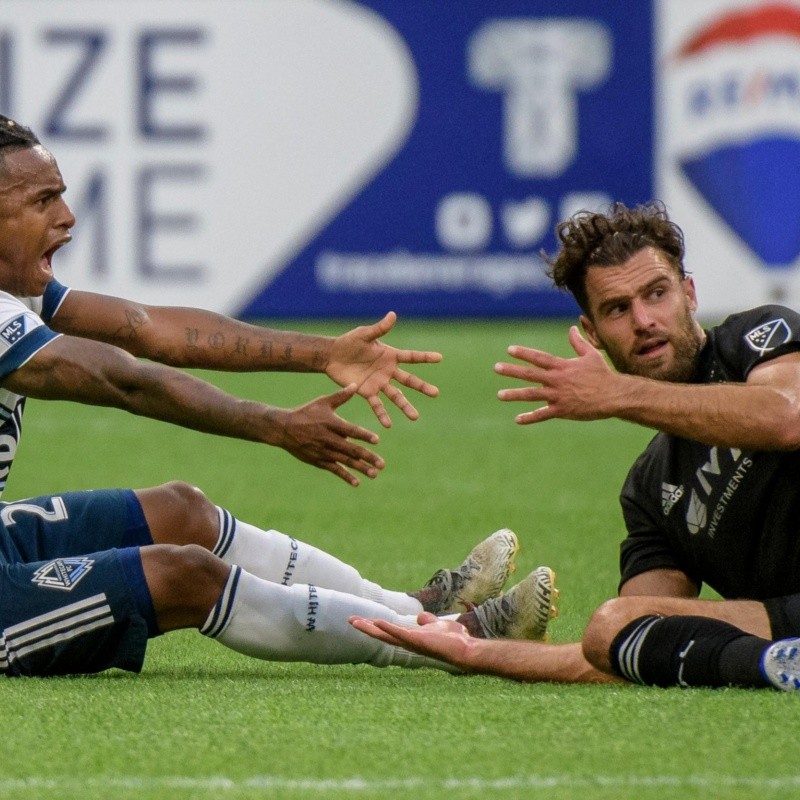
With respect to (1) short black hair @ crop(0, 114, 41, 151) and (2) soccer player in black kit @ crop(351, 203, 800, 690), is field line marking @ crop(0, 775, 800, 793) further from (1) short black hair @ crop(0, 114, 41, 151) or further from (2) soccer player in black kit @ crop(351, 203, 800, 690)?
(1) short black hair @ crop(0, 114, 41, 151)

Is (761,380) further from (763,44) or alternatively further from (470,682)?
(763,44)

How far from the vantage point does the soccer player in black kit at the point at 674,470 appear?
4.02m

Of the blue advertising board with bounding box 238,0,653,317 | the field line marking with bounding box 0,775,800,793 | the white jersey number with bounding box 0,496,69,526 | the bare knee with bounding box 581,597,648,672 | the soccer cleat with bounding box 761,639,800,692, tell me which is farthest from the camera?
the blue advertising board with bounding box 238,0,653,317

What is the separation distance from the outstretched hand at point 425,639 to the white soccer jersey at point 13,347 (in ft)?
3.55

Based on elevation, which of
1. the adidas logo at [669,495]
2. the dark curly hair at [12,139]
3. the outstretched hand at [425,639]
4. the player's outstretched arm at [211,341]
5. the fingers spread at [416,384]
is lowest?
the outstretched hand at [425,639]

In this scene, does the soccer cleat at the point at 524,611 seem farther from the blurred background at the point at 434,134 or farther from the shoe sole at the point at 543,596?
the blurred background at the point at 434,134

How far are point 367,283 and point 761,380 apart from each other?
11.2m

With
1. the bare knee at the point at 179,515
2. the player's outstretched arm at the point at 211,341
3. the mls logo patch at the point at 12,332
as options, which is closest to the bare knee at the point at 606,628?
the player's outstretched arm at the point at 211,341

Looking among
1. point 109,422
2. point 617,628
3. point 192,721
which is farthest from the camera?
point 109,422

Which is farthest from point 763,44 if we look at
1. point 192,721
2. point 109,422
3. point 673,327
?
point 192,721

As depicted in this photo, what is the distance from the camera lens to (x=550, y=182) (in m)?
15.1

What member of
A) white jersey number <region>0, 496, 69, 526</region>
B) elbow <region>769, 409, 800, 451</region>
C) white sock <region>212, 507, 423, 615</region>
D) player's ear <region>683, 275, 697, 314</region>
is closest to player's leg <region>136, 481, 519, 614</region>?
white sock <region>212, 507, 423, 615</region>

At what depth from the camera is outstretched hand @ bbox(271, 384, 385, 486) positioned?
171 inches

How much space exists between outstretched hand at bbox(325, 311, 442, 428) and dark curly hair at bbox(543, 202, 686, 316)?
484 millimetres
